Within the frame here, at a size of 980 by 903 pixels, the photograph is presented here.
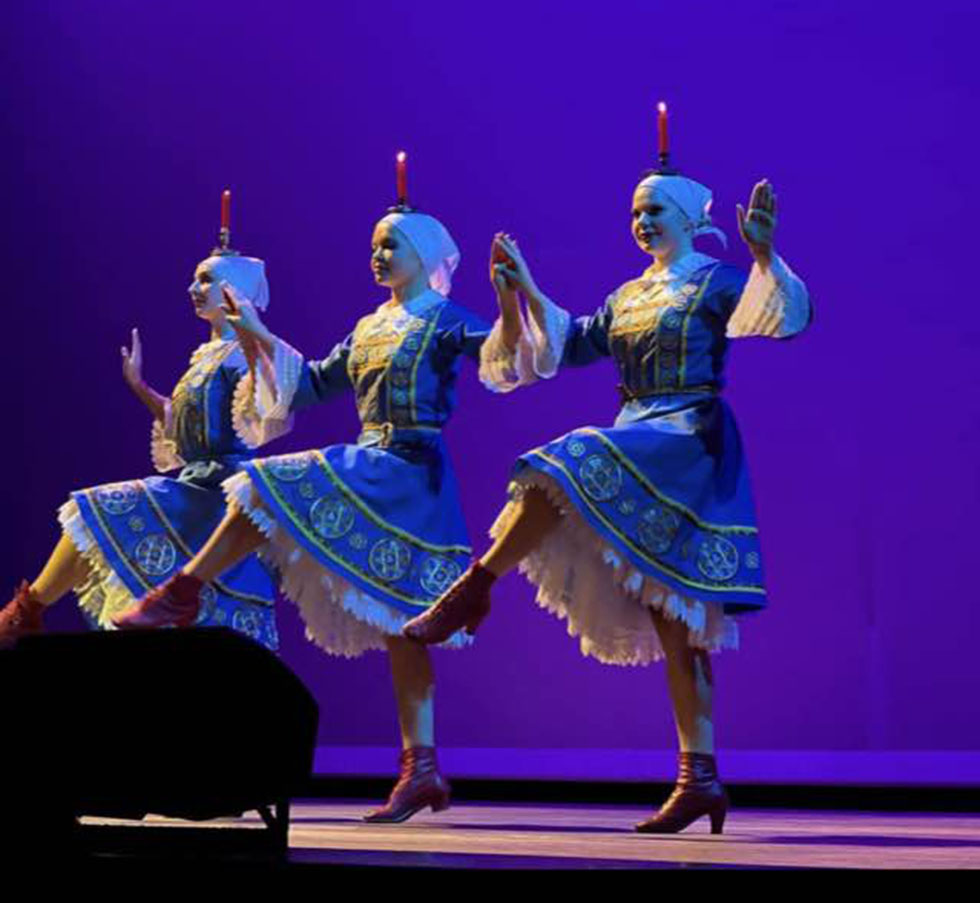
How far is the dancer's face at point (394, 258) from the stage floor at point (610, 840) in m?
1.37

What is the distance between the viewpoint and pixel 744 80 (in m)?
5.73

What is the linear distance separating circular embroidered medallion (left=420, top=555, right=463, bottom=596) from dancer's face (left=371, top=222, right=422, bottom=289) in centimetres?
74

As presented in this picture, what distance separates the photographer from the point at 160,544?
5.25 meters

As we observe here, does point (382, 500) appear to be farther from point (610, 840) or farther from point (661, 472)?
point (610, 840)

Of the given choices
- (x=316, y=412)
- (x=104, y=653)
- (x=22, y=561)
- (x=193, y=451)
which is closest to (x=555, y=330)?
(x=193, y=451)

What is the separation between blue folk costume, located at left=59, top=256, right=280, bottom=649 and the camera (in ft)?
17.0

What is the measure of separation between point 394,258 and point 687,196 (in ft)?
2.87

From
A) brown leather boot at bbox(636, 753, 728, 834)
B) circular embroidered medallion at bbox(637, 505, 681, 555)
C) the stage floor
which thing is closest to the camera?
the stage floor

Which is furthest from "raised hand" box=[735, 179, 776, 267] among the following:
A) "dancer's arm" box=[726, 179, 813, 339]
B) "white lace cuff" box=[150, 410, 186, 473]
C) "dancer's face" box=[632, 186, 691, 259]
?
"white lace cuff" box=[150, 410, 186, 473]

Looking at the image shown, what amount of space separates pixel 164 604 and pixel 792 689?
6.66 feet

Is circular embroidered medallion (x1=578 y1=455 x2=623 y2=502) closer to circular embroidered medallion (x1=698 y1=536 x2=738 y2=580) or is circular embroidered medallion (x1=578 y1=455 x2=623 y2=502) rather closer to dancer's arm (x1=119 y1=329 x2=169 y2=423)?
circular embroidered medallion (x1=698 y1=536 x2=738 y2=580)

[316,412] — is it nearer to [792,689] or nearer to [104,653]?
[792,689]

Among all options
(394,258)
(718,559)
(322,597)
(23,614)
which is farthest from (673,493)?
(23,614)

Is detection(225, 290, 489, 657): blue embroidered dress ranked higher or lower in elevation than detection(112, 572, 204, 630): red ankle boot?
higher
